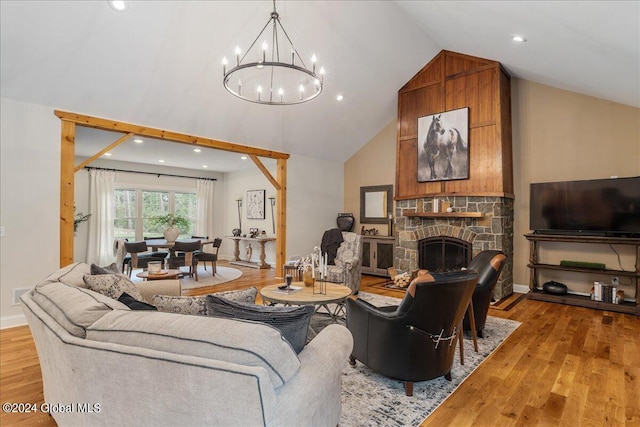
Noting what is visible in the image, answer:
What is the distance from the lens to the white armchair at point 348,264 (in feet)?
17.6

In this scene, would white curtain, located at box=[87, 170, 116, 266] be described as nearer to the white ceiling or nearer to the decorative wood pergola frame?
the white ceiling

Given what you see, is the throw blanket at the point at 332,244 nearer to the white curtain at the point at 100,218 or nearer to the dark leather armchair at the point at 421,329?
the dark leather armchair at the point at 421,329

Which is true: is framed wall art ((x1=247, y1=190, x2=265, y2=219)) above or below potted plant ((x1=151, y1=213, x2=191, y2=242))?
above

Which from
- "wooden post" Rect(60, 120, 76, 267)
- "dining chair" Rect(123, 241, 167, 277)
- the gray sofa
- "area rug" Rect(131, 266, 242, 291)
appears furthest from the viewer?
"area rug" Rect(131, 266, 242, 291)

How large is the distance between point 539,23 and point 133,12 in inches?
164

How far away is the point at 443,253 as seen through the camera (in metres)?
5.99

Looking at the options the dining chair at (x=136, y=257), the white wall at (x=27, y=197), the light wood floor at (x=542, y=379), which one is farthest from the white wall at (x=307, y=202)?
the light wood floor at (x=542, y=379)

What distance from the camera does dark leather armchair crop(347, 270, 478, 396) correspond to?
231 cm

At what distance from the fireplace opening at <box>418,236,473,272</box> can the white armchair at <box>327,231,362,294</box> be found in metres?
1.31

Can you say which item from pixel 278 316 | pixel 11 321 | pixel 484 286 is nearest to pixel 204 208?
pixel 11 321

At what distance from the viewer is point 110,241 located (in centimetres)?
816

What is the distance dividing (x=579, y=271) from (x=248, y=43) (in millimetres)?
5664

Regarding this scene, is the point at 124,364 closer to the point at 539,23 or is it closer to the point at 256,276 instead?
the point at 539,23

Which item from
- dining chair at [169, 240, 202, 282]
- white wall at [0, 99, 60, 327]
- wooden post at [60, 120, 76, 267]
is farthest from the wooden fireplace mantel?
white wall at [0, 99, 60, 327]
